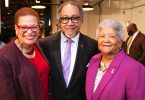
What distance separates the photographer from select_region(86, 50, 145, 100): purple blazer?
2373mm

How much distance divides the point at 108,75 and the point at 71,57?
0.53 metres

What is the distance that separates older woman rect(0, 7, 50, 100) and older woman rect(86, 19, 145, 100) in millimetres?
423

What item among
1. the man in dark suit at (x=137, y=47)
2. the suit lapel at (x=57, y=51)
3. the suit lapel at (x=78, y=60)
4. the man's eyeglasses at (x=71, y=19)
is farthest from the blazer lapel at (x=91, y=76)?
the man in dark suit at (x=137, y=47)

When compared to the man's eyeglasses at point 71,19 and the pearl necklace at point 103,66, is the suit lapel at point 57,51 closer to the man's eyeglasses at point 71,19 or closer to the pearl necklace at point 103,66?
the man's eyeglasses at point 71,19

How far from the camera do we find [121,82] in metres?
2.42

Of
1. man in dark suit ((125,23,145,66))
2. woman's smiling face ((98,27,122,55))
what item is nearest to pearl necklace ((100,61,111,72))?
woman's smiling face ((98,27,122,55))

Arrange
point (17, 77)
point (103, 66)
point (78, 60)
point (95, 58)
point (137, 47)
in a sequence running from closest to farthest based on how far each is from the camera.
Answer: point (17, 77) → point (103, 66) → point (95, 58) → point (78, 60) → point (137, 47)

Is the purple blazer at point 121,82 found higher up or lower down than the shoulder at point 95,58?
lower down

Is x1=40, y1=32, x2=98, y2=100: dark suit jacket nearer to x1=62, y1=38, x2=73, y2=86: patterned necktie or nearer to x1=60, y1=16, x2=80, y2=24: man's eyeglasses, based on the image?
x1=62, y1=38, x2=73, y2=86: patterned necktie

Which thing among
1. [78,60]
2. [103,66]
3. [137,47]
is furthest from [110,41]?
[137,47]

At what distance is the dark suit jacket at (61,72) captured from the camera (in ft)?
9.46

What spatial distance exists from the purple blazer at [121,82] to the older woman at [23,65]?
1.48ft

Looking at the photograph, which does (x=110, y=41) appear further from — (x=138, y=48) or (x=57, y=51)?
(x=138, y=48)

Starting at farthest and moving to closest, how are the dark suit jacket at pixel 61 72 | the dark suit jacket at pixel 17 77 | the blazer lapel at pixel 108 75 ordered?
1. the dark suit jacket at pixel 61 72
2. the blazer lapel at pixel 108 75
3. the dark suit jacket at pixel 17 77
